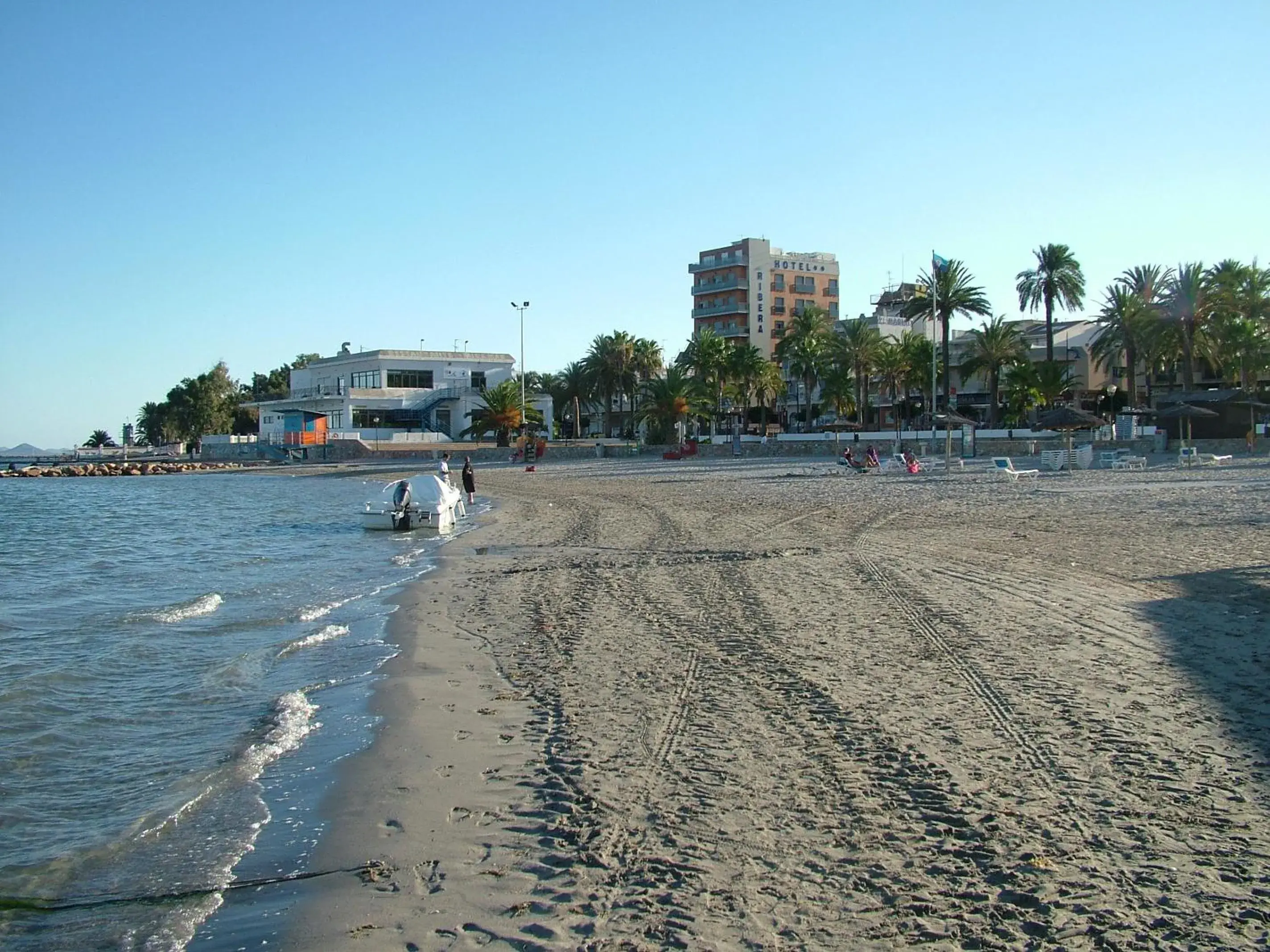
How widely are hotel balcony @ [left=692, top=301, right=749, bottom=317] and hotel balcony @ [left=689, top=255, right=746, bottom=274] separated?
378 centimetres

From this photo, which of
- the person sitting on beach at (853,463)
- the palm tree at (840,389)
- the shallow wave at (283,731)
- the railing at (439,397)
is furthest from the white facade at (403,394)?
the shallow wave at (283,731)

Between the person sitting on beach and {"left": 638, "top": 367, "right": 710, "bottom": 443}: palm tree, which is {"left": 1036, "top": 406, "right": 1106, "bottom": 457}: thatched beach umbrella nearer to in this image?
the person sitting on beach

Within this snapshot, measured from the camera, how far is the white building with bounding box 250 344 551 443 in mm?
82438

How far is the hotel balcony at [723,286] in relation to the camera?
337ft

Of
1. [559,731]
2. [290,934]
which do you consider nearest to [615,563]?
[559,731]

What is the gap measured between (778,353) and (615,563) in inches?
2658

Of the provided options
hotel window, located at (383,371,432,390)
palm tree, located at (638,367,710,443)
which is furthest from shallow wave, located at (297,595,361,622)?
hotel window, located at (383,371,432,390)

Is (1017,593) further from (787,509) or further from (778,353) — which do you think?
(778,353)

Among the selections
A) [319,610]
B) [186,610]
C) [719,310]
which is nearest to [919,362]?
[719,310]

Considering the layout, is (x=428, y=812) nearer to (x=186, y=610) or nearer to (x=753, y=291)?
(x=186, y=610)

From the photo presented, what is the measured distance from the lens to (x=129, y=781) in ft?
21.8

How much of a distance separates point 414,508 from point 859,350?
172 ft

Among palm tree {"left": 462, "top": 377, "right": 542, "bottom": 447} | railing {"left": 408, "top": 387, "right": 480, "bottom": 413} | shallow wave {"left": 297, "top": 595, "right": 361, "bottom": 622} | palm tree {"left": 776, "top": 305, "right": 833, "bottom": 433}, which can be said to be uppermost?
palm tree {"left": 776, "top": 305, "right": 833, "bottom": 433}

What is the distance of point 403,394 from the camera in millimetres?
84000
